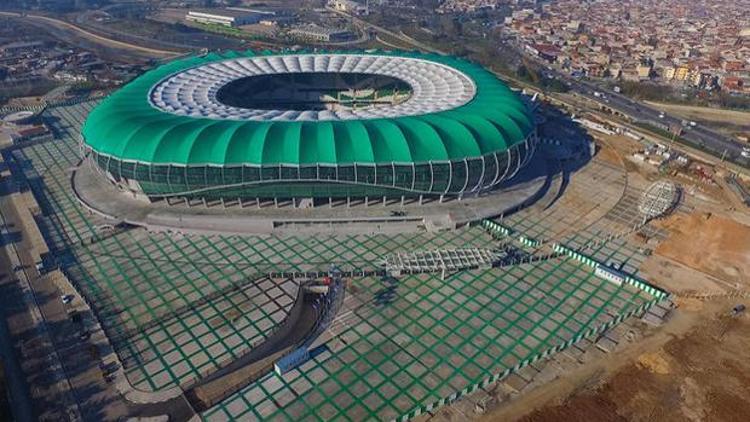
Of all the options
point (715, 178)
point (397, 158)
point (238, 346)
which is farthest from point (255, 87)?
point (715, 178)

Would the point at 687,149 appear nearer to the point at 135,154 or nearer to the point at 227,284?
Answer: the point at 227,284

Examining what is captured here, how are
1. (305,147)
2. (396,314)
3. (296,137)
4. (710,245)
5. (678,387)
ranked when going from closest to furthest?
(678,387) → (396,314) → (305,147) → (296,137) → (710,245)

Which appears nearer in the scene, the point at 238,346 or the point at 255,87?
the point at 238,346

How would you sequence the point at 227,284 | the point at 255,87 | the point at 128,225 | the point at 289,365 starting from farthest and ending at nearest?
the point at 255,87 < the point at 128,225 < the point at 227,284 < the point at 289,365

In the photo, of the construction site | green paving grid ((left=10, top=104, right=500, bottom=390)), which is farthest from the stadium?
green paving grid ((left=10, top=104, right=500, bottom=390))

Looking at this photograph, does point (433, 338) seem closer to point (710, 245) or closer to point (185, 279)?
point (185, 279)

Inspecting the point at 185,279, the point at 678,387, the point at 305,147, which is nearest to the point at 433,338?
the point at 678,387
